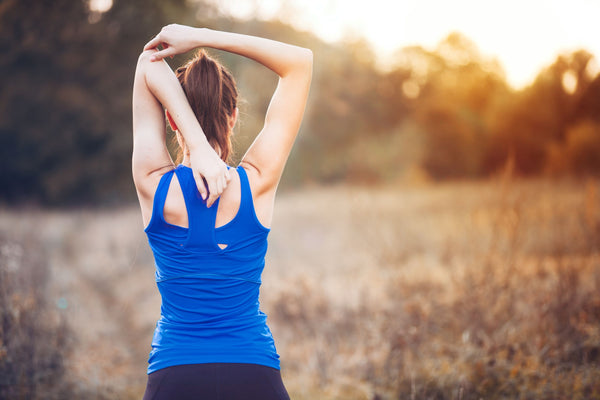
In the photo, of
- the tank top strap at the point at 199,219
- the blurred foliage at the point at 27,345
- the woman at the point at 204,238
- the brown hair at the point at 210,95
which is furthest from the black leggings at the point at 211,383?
the blurred foliage at the point at 27,345

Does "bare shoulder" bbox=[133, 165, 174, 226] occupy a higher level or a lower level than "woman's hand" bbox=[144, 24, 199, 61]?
lower

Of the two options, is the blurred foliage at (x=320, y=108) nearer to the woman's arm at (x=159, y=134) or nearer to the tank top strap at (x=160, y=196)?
the woman's arm at (x=159, y=134)

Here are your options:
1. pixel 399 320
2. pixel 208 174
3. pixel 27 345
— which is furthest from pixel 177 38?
pixel 399 320

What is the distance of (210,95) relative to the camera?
5.32 ft

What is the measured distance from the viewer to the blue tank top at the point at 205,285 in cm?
145

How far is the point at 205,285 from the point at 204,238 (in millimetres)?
151

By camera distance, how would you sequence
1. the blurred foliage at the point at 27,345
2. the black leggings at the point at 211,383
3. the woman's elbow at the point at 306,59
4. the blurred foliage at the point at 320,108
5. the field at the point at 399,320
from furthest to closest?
the blurred foliage at the point at 320,108 < the field at the point at 399,320 < the blurred foliage at the point at 27,345 < the woman's elbow at the point at 306,59 < the black leggings at the point at 211,383

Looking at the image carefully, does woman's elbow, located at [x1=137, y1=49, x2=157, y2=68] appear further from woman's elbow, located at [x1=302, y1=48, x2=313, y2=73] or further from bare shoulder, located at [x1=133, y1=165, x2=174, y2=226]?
woman's elbow, located at [x1=302, y1=48, x2=313, y2=73]

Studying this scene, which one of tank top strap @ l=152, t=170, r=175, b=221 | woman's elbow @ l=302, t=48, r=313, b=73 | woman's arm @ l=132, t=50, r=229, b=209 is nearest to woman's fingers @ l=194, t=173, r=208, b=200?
woman's arm @ l=132, t=50, r=229, b=209

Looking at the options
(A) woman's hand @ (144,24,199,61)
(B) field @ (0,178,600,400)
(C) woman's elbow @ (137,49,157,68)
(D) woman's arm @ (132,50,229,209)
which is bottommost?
(B) field @ (0,178,600,400)

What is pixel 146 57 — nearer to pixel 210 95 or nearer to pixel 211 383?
pixel 210 95

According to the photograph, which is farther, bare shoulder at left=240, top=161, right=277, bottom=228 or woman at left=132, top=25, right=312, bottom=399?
bare shoulder at left=240, top=161, right=277, bottom=228

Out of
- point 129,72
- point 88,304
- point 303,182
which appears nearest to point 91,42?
point 129,72

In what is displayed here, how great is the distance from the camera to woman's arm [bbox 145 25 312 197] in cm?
157
